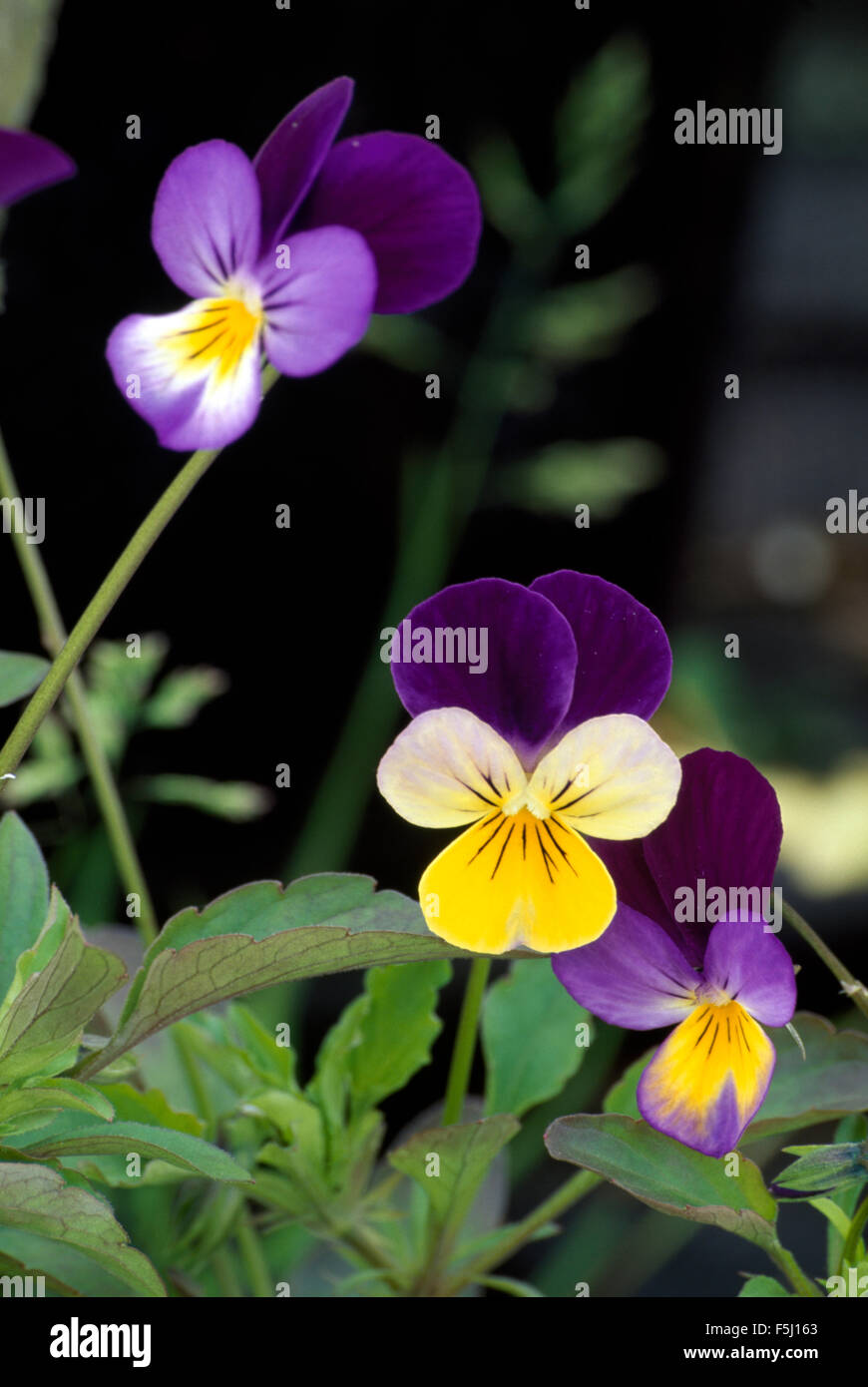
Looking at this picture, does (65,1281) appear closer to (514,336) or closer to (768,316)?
(514,336)

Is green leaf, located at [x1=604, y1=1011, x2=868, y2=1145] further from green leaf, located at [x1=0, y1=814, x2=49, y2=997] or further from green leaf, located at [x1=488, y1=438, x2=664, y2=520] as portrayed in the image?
green leaf, located at [x1=488, y1=438, x2=664, y2=520]

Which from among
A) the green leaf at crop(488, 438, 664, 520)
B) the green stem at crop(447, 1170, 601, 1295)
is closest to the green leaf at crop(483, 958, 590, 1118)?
the green stem at crop(447, 1170, 601, 1295)

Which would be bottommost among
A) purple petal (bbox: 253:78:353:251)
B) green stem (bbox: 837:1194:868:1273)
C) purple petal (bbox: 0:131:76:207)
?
green stem (bbox: 837:1194:868:1273)

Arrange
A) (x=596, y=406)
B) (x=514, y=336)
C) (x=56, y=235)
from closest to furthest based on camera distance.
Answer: (x=56, y=235) → (x=514, y=336) → (x=596, y=406)

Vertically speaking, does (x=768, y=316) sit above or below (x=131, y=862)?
above

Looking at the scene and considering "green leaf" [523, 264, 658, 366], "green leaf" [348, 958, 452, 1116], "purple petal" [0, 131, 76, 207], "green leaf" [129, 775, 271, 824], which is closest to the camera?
"purple petal" [0, 131, 76, 207]

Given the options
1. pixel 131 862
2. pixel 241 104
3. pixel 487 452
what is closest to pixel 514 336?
pixel 487 452
